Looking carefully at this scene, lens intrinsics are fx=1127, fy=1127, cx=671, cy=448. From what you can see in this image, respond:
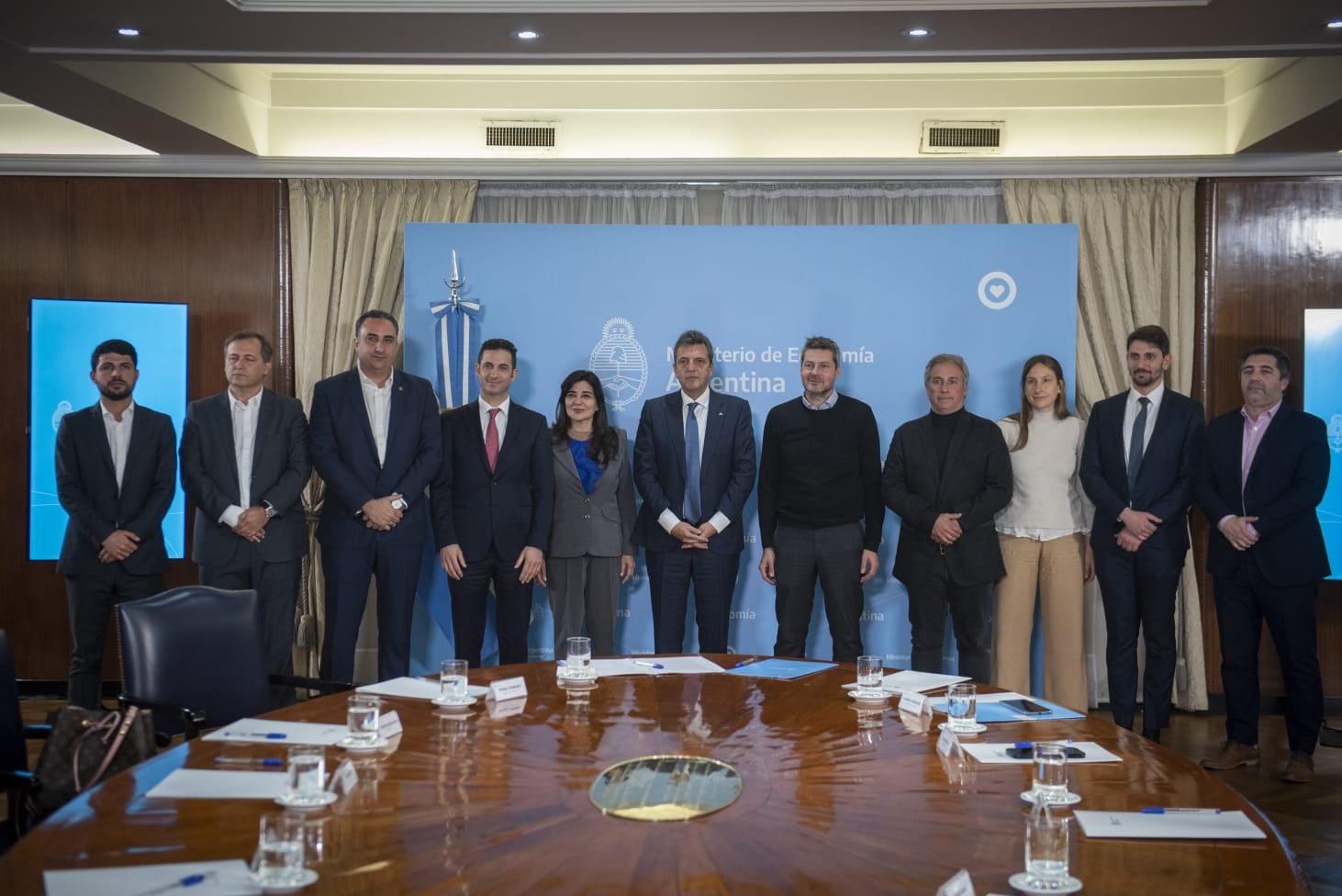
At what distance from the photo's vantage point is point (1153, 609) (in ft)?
16.2

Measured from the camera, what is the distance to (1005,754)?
2.32 m

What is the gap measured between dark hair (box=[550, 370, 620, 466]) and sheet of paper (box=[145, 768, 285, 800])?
3172 mm

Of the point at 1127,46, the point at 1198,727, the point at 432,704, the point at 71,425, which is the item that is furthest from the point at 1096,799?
the point at 71,425

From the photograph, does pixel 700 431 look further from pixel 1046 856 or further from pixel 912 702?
pixel 1046 856

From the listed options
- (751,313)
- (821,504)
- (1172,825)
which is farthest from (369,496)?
(1172,825)

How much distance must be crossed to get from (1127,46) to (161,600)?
13.4ft

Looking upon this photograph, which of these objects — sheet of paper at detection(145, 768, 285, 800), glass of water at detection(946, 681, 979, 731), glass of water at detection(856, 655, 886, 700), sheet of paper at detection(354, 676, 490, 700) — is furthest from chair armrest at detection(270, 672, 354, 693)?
glass of water at detection(946, 681, 979, 731)

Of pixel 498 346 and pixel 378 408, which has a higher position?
Result: pixel 498 346

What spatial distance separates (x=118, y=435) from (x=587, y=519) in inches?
85.7

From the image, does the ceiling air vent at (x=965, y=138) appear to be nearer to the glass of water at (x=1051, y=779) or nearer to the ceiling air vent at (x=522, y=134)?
the ceiling air vent at (x=522, y=134)

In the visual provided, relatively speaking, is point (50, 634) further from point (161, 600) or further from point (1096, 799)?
point (1096, 799)

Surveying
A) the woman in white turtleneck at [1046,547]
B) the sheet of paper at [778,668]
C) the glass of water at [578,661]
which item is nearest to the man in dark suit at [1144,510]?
the woman in white turtleneck at [1046,547]

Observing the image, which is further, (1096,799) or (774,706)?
(774,706)

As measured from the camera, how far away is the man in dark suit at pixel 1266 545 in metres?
4.80
